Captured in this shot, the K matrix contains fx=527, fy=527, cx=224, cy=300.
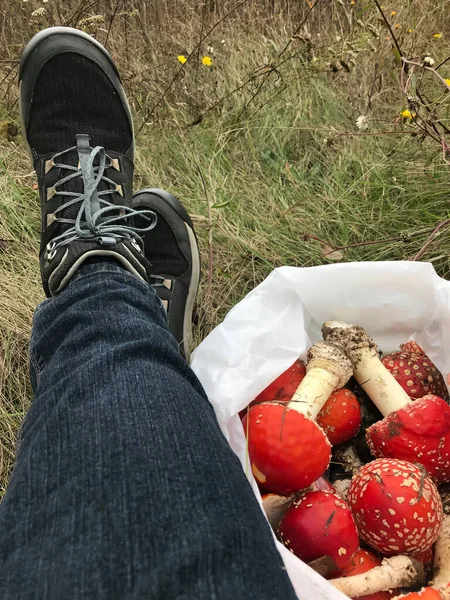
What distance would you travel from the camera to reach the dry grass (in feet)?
4.72

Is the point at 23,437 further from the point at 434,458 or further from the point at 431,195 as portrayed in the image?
the point at 431,195

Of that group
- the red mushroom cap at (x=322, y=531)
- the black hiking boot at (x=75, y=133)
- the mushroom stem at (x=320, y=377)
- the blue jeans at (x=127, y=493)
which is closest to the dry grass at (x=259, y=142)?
the black hiking boot at (x=75, y=133)

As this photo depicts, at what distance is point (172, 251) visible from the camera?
145cm

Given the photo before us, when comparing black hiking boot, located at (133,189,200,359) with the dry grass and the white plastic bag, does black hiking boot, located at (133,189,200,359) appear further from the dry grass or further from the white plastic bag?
the white plastic bag

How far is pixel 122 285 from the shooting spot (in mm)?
987

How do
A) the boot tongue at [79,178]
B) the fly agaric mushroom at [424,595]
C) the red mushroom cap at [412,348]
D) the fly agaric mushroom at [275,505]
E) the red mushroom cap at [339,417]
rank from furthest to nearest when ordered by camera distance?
the boot tongue at [79,178]
the red mushroom cap at [412,348]
the red mushroom cap at [339,417]
the fly agaric mushroom at [275,505]
the fly agaric mushroom at [424,595]

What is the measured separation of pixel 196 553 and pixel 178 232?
3.26 feet

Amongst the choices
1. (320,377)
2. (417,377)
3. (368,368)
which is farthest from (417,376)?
(320,377)

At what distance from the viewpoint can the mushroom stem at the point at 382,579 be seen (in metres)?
0.80

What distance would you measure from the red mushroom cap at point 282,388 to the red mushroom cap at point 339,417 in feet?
0.24

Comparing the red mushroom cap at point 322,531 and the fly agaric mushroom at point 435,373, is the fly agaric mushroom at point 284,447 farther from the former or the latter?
the fly agaric mushroom at point 435,373

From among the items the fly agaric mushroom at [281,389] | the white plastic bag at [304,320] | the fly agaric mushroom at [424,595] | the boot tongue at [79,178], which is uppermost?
the boot tongue at [79,178]

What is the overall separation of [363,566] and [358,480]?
14cm

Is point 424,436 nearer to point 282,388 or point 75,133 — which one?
point 282,388
